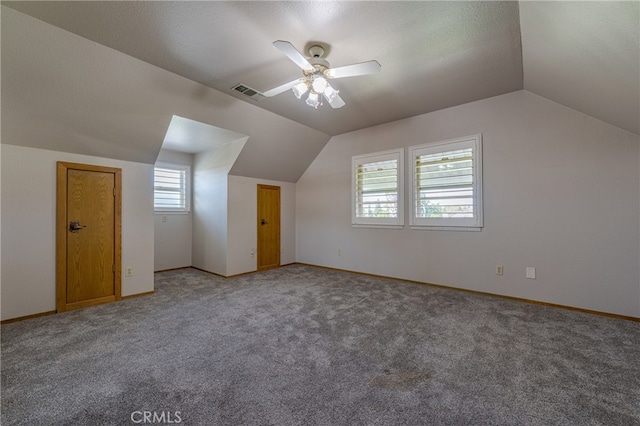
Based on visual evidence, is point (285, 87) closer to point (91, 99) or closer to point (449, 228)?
point (91, 99)

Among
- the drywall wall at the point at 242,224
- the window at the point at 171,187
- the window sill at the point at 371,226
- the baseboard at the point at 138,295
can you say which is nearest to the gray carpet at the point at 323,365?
the baseboard at the point at 138,295

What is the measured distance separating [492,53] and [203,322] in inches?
159

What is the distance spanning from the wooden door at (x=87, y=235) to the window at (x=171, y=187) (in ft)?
5.93

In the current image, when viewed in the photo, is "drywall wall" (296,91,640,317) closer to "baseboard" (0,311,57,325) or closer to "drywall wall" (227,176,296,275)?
"drywall wall" (227,176,296,275)

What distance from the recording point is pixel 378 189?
475 cm

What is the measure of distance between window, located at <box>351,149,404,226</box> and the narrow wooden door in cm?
174

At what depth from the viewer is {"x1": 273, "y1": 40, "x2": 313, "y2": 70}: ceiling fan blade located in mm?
1900

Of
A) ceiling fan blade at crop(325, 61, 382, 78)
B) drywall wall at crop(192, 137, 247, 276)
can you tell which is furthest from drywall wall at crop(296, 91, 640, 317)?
drywall wall at crop(192, 137, 247, 276)

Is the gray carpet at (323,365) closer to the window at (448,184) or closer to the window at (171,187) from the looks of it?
the window at (448,184)

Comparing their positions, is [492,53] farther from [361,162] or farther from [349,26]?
[361,162]

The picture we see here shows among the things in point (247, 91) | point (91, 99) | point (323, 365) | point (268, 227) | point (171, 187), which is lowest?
point (323, 365)

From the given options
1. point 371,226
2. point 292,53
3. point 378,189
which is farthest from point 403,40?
point 371,226

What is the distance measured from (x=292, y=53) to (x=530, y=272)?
379 cm

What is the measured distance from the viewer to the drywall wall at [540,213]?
2920 millimetres
